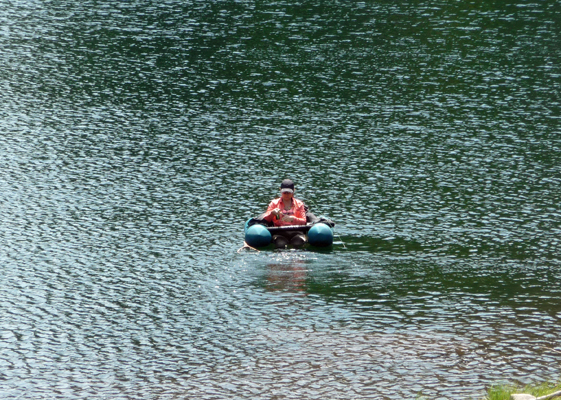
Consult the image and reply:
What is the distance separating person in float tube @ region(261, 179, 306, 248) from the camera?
28.7m

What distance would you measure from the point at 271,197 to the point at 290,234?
4.82 meters

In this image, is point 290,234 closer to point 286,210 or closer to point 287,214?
point 287,214

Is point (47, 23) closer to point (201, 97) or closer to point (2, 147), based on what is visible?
point (201, 97)

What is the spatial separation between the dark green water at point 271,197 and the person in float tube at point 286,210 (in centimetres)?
138

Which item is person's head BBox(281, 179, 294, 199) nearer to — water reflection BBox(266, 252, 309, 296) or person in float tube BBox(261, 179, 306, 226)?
person in float tube BBox(261, 179, 306, 226)

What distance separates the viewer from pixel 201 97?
1849 inches

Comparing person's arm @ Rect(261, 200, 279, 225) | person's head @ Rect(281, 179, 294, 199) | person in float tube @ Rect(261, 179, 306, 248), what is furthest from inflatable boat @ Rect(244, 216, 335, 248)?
person's head @ Rect(281, 179, 294, 199)

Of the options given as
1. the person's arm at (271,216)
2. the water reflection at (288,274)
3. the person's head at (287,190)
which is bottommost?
the water reflection at (288,274)

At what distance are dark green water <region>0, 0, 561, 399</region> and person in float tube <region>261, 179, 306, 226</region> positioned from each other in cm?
138

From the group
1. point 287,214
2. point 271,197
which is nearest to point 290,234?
point 287,214

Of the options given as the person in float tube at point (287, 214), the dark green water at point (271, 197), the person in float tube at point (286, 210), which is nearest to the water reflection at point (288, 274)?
the dark green water at point (271, 197)

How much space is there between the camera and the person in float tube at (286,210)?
95.9ft

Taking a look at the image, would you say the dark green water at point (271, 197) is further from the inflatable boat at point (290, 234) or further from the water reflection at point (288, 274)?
the inflatable boat at point (290, 234)

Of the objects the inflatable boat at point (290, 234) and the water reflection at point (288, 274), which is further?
the inflatable boat at point (290, 234)
